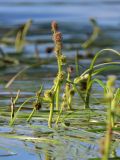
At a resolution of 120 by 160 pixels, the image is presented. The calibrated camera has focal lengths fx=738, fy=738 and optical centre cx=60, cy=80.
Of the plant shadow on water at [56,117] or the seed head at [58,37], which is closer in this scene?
the plant shadow on water at [56,117]

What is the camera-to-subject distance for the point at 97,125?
382 cm

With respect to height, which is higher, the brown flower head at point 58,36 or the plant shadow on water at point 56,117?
the brown flower head at point 58,36

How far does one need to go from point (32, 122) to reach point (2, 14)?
9936mm

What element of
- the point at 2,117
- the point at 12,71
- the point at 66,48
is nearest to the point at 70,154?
the point at 2,117

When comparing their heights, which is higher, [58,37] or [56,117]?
[58,37]

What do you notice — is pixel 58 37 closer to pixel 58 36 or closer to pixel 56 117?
pixel 58 36

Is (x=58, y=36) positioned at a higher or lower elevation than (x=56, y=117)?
higher

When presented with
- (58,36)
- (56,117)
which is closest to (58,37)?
(58,36)

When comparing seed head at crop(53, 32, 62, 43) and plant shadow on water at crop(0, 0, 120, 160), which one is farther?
seed head at crop(53, 32, 62, 43)

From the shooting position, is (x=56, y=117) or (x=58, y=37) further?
(x=56, y=117)

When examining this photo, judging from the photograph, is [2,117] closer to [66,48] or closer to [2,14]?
[66,48]

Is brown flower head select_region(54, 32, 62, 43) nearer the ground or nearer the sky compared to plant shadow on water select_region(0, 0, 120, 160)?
nearer the sky

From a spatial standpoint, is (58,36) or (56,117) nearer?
(58,36)

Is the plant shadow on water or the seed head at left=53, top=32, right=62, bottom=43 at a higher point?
the seed head at left=53, top=32, right=62, bottom=43
